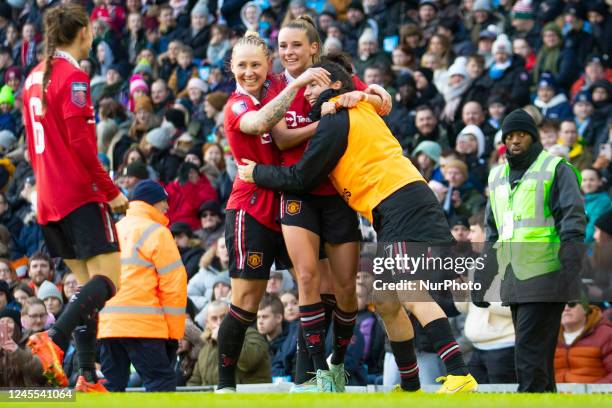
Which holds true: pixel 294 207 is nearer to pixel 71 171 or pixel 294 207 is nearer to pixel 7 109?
pixel 71 171

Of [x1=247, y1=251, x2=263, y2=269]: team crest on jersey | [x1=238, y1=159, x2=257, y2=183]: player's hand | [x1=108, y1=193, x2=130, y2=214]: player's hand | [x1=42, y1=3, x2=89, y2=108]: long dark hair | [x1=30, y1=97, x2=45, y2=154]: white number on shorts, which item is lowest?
[x1=247, y1=251, x2=263, y2=269]: team crest on jersey

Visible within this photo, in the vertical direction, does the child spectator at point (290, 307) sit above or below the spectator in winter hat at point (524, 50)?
below

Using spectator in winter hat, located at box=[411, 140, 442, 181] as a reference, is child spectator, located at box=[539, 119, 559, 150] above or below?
above

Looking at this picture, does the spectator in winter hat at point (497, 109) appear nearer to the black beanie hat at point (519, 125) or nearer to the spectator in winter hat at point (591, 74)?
the spectator in winter hat at point (591, 74)

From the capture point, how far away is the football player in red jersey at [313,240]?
8984 mm

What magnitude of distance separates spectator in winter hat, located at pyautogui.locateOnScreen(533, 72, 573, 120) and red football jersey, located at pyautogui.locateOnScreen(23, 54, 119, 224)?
8.77 m

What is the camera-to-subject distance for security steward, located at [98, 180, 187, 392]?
11.4 m

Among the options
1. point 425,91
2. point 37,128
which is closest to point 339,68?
point 37,128

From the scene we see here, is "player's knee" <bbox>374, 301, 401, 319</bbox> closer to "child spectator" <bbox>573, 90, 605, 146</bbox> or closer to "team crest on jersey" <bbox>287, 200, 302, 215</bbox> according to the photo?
"team crest on jersey" <bbox>287, 200, 302, 215</bbox>

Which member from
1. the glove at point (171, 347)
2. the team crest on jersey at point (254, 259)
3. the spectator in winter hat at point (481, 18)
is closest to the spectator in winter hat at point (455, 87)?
the spectator in winter hat at point (481, 18)

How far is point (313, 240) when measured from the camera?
8992 mm

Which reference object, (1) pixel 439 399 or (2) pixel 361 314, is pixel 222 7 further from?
(1) pixel 439 399

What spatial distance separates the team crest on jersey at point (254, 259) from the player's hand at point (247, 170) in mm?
533

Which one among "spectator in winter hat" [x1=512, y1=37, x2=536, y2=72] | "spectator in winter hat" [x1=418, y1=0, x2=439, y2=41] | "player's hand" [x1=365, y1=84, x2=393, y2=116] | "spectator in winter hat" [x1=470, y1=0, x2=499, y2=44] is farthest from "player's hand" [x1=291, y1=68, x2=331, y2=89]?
"spectator in winter hat" [x1=418, y1=0, x2=439, y2=41]
